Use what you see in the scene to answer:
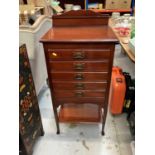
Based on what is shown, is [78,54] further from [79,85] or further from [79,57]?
[79,85]

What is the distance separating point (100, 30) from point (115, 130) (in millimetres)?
951

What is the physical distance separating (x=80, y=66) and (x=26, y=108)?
49cm

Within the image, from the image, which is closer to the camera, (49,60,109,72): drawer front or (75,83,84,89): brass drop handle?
(49,60,109,72): drawer front

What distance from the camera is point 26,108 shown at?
1.21 metres

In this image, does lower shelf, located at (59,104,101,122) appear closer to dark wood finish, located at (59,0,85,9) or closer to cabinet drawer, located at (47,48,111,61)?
cabinet drawer, located at (47,48,111,61)

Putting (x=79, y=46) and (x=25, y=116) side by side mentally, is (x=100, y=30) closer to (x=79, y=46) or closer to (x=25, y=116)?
(x=79, y=46)

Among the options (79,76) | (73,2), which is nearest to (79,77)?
(79,76)

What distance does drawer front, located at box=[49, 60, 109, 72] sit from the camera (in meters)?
1.16

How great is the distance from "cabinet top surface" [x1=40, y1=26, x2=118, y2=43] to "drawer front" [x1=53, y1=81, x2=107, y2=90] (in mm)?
336

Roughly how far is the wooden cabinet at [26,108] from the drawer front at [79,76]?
19 cm

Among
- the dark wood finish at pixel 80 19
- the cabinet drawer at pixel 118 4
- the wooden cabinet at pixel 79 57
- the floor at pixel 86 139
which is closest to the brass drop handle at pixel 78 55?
the wooden cabinet at pixel 79 57

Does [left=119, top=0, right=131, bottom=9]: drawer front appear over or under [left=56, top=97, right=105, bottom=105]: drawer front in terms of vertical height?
over

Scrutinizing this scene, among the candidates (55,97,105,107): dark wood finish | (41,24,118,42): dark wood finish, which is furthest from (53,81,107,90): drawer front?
(41,24,118,42): dark wood finish
